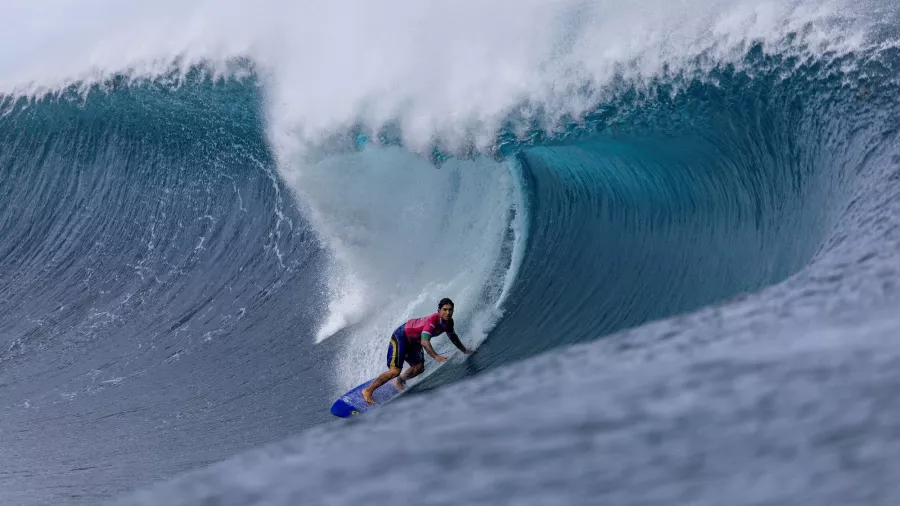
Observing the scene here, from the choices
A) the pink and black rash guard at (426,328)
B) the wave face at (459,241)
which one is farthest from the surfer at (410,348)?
the wave face at (459,241)

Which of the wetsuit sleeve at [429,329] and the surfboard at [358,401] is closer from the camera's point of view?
the wetsuit sleeve at [429,329]

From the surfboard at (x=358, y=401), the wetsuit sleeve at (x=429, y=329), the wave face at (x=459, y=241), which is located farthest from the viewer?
the surfboard at (x=358, y=401)

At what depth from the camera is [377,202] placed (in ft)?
33.2

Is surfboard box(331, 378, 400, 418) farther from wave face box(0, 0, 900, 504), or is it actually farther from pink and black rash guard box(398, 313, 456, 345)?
pink and black rash guard box(398, 313, 456, 345)

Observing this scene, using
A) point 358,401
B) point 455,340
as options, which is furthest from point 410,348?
point 358,401

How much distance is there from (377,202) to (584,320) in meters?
3.39

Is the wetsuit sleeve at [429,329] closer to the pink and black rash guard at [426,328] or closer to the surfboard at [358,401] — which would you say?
the pink and black rash guard at [426,328]

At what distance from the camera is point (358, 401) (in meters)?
7.34

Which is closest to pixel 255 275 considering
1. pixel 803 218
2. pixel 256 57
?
pixel 256 57

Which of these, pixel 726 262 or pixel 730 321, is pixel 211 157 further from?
pixel 730 321

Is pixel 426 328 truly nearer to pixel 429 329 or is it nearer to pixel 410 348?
pixel 429 329

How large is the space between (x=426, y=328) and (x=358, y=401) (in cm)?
89

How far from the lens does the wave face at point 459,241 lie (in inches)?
57.4

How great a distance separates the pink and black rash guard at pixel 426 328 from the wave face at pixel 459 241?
1.30ft
